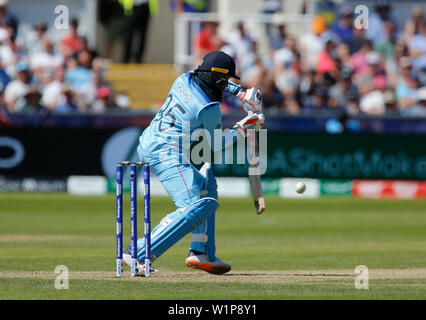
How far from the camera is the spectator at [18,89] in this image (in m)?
17.9

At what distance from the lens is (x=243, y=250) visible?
1051 cm

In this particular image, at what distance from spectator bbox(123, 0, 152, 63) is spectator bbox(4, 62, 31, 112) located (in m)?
2.99

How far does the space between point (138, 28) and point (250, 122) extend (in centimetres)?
1349

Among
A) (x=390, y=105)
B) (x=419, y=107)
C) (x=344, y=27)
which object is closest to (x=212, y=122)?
(x=390, y=105)

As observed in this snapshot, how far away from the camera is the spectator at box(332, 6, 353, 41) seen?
20.4 m

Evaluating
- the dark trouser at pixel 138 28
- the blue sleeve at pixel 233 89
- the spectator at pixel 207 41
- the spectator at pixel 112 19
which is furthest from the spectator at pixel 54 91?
the blue sleeve at pixel 233 89

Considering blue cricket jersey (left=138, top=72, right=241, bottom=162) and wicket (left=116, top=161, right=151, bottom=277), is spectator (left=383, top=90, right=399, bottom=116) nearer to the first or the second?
blue cricket jersey (left=138, top=72, right=241, bottom=162)

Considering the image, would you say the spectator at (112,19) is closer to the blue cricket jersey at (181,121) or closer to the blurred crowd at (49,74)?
the blurred crowd at (49,74)

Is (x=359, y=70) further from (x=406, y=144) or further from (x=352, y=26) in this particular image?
(x=406, y=144)

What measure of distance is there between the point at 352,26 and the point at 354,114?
11.4ft

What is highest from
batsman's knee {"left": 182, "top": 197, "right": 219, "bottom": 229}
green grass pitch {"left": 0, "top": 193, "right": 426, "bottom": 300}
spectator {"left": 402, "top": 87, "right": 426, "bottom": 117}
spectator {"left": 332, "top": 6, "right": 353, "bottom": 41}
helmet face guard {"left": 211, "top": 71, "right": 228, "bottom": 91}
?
spectator {"left": 332, "top": 6, "right": 353, "bottom": 41}

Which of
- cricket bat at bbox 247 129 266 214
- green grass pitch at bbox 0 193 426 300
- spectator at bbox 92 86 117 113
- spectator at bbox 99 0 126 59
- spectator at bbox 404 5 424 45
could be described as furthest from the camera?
spectator at bbox 99 0 126 59

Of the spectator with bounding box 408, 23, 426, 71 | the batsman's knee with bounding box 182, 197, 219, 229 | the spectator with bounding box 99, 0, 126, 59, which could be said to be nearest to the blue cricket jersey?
the batsman's knee with bounding box 182, 197, 219, 229
